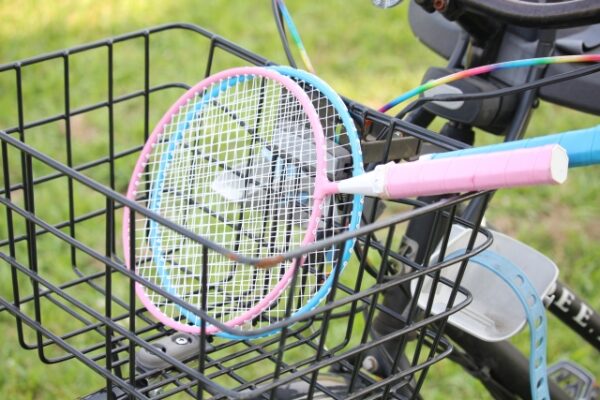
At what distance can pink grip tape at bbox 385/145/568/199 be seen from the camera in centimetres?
68

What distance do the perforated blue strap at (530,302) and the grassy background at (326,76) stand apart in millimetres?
944

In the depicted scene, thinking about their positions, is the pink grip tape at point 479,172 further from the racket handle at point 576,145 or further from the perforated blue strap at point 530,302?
the perforated blue strap at point 530,302

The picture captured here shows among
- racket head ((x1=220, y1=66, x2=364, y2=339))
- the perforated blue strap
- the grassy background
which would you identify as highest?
racket head ((x1=220, y1=66, x2=364, y2=339))

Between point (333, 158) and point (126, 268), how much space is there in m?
0.21

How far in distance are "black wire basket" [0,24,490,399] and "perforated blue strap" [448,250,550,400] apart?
0.05 meters

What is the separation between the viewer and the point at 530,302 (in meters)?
0.91

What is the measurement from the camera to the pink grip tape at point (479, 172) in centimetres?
68

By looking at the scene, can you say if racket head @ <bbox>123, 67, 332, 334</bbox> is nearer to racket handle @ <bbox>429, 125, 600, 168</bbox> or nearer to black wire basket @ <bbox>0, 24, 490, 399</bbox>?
black wire basket @ <bbox>0, 24, 490, 399</bbox>

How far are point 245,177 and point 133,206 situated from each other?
26 cm

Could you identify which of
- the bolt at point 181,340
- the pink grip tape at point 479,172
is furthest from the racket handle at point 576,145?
the bolt at point 181,340

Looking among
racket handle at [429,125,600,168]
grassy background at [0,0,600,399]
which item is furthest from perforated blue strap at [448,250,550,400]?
grassy background at [0,0,600,399]

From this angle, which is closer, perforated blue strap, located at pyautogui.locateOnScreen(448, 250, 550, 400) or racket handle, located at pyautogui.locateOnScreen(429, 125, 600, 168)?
racket handle, located at pyautogui.locateOnScreen(429, 125, 600, 168)

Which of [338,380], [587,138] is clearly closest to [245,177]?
[338,380]

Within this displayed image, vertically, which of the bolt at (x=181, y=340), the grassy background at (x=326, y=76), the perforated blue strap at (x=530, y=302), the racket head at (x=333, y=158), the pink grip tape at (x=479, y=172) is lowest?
the grassy background at (x=326, y=76)
